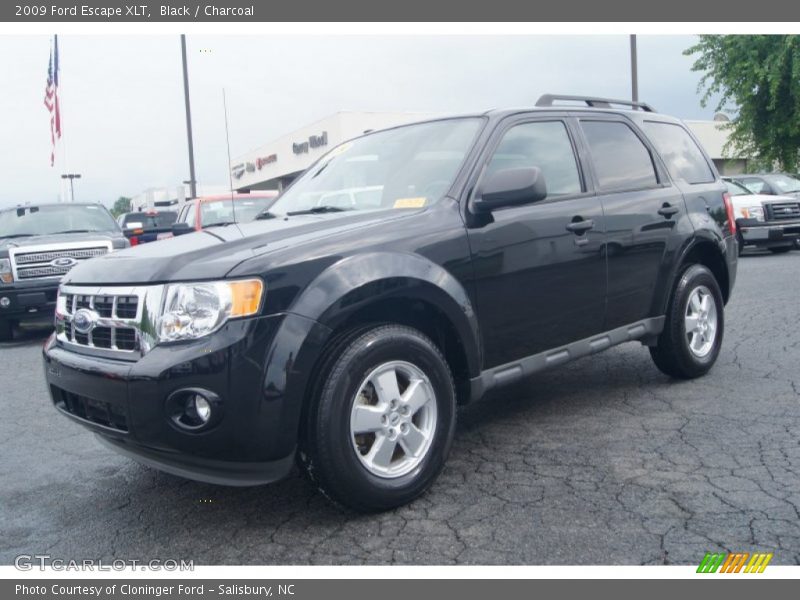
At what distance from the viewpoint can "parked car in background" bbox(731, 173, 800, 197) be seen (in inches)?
607

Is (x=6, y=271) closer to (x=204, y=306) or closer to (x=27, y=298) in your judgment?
(x=27, y=298)

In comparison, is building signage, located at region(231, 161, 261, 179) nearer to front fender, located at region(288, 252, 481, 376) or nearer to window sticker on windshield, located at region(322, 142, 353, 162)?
window sticker on windshield, located at region(322, 142, 353, 162)

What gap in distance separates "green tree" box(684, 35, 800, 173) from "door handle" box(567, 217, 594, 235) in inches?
736

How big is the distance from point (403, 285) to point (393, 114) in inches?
1257

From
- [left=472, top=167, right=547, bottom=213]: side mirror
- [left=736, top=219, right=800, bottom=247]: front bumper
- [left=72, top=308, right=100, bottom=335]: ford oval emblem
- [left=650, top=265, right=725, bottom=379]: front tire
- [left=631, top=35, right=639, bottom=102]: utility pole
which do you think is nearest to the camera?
[left=72, top=308, right=100, bottom=335]: ford oval emblem

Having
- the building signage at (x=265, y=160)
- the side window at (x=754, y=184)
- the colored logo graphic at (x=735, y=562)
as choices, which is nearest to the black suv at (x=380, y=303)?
the colored logo graphic at (x=735, y=562)

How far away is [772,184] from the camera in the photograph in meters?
15.6

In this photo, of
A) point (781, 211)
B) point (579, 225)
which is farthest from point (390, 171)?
point (781, 211)

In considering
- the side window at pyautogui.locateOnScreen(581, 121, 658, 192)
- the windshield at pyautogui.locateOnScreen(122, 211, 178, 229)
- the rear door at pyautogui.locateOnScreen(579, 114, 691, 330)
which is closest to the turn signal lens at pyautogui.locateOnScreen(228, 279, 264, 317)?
the rear door at pyautogui.locateOnScreen(579, 114, 691, 330)

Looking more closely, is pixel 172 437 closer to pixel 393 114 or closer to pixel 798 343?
pixel 798 343

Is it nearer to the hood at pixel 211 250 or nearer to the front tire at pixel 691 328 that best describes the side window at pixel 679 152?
the front tire at pixel 691 328

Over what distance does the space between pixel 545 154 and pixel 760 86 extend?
797 inches

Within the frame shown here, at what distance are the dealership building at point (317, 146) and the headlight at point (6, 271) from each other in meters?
19.1

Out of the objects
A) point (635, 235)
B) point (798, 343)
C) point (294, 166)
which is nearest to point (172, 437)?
point (635, 235)
